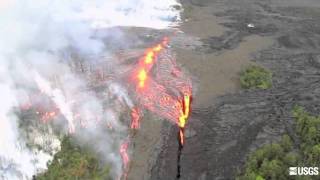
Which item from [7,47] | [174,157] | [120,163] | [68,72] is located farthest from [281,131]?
[7,47]

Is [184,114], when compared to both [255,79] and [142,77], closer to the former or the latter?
[142,77]

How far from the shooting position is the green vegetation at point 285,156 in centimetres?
3450

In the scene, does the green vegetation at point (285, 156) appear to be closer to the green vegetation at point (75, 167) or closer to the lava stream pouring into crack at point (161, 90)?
the lava stream pouring into crack at point (161, 90)

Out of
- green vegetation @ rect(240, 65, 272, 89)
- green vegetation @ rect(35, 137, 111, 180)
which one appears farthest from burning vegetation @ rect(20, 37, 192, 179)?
green vegetation @ rect(240, 65, 272, 89)

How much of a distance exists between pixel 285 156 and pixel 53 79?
18094 mm

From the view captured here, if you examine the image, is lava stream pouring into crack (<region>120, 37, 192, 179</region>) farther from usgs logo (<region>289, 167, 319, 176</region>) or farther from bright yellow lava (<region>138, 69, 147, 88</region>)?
usgs logo (<region>289, 167, 319, 176</region>)

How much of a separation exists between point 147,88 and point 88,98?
4.85 metres

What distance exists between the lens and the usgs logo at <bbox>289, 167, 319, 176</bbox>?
3434 centimetres

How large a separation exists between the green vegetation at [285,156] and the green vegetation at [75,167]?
27.0 feet

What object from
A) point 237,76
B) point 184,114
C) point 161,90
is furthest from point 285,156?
point 237,76

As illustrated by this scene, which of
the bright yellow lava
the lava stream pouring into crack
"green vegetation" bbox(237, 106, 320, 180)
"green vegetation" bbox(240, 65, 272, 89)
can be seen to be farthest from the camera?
"green vegetation" bbox(240, 65, 272, 89)

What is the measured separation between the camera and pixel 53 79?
44281 mm

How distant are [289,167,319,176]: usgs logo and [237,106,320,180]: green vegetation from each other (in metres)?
0.27

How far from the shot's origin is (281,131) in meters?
40.1
